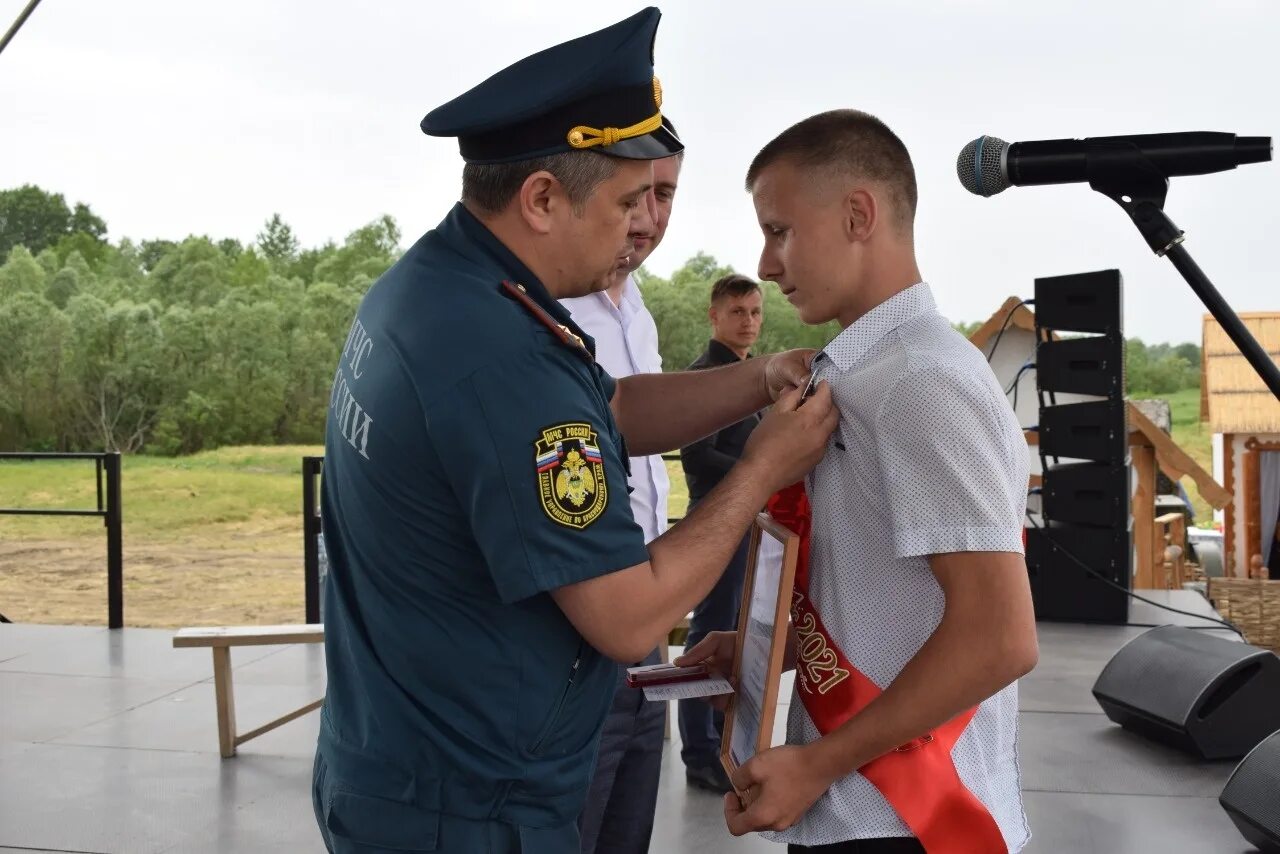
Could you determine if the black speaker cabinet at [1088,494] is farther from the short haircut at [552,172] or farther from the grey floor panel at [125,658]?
the short haircut at [552,172]

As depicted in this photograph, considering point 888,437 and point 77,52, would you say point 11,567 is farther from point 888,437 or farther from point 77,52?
point 888,437

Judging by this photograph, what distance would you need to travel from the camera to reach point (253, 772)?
4133mm

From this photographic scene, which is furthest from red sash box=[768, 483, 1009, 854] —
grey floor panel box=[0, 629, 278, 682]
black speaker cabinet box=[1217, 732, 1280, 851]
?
grey floor panel box=[0, 629, 278, 682]

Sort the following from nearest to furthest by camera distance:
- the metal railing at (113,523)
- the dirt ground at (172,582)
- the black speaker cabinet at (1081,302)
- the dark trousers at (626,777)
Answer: the dark trousers at (626,777), the black speaker cabinet at (1081,302), the metal railing at (113,523), the dirt ground at (172,582)

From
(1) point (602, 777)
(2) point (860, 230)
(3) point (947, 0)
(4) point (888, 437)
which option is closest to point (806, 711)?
(4) point (888, 437)

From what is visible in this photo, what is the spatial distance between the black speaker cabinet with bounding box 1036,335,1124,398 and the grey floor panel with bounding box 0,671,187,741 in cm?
438

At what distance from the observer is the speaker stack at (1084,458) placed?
235 inches

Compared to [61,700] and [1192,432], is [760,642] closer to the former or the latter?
[61,700]

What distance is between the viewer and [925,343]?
129 cm

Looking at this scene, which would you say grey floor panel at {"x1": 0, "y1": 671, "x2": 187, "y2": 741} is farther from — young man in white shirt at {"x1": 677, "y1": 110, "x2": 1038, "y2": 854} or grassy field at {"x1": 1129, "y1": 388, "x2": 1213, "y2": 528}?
grassy field at {"x1": 1129, "y1": 388, "x2": 1213, "y2": 528}

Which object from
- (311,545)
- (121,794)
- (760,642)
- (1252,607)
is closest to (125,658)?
(311,545)

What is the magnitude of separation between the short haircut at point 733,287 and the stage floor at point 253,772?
1620 millimetres

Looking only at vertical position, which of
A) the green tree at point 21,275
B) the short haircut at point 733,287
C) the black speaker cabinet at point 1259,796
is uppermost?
the green tree at point 21,275

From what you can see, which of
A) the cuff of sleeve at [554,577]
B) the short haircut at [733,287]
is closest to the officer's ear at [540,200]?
the cuff of sleeve at [554,577]
